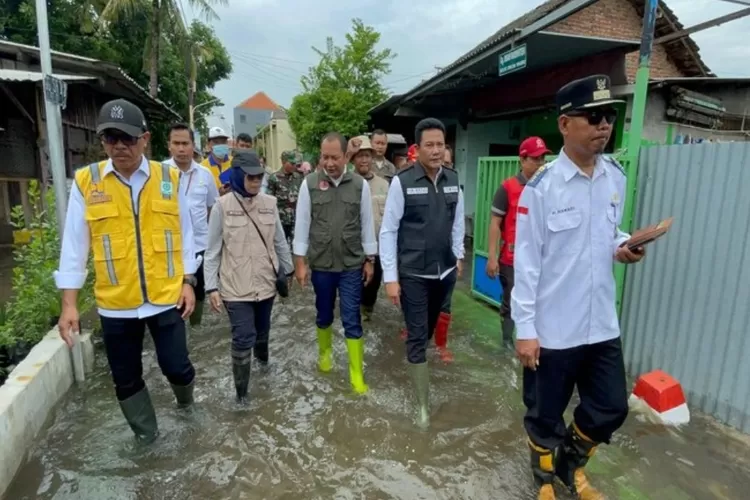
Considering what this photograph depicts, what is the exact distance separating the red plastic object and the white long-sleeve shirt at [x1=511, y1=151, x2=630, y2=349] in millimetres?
1333

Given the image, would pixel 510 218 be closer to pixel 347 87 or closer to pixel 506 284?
pixel 506 284

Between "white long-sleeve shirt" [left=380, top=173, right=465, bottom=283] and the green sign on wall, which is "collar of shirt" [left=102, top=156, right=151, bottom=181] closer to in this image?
"white long-sleeve shirt" [left=380, top=173, right=465, bottom=283]

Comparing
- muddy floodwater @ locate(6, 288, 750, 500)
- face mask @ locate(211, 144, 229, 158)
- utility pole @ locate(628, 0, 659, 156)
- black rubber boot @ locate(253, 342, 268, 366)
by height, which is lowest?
muddy floodwater @ locate(6, 288, 750, 500)

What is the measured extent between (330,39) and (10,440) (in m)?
19.3

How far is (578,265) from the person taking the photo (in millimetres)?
2227

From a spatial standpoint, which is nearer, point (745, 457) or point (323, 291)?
point (745, 457)

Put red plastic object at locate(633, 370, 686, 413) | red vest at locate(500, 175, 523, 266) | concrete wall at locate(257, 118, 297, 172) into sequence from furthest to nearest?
concrete wall at locate(257, 118, 297, 172) < red vest at locate(500, 175, 523, 266) < red plastic object at locate(633, 370, 686, 413)

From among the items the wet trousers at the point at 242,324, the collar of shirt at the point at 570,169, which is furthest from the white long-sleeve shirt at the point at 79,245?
the collar of shirt at the point at 570,169

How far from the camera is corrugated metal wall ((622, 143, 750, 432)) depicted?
3070 millimetres

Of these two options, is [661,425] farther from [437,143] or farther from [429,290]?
[437,143]

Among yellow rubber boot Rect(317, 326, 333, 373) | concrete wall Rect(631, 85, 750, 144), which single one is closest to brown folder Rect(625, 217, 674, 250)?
yellow rubber boot Rect(317, 326, 333, 373)

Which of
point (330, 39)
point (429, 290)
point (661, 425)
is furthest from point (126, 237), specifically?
point (330, 39)

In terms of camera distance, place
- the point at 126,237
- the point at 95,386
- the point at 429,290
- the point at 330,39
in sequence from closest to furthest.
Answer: the point at 126,237
the point at 429,290
the point at 95,386
the point at 330,39

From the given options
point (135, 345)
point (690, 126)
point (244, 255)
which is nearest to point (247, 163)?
point (244, 255)
